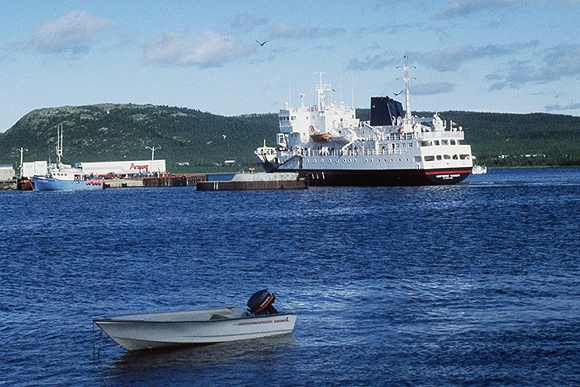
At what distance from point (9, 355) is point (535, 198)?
93771 mm

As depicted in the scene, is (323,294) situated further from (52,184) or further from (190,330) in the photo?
(52,184)

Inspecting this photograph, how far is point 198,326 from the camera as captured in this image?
105 feet

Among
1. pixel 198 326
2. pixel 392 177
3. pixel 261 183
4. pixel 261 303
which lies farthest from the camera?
pixel 261 183

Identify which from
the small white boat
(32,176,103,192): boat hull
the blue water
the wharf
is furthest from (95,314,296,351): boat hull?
(32,176,103,192): boat hull

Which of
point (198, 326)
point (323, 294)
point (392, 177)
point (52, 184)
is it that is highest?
point (52, 184)

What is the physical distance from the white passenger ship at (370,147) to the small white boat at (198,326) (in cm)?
9776

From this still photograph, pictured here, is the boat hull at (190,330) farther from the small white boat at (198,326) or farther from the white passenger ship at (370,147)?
the white passenger ship at (370,147)

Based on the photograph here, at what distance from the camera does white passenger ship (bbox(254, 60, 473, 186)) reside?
13062 cm

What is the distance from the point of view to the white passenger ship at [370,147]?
429ft

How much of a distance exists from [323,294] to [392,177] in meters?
93.0

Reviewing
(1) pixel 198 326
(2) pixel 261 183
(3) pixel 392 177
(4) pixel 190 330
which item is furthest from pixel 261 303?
(2) pixel 261 183

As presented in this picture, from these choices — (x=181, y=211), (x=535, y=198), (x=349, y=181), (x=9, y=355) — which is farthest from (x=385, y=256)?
(x=349, y=181)

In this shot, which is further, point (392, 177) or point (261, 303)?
point (392, 177)

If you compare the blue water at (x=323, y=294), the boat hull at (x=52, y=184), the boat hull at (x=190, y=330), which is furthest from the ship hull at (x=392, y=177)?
the boat hull at (x=190, y=330)
